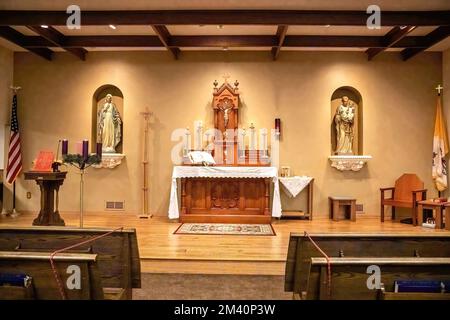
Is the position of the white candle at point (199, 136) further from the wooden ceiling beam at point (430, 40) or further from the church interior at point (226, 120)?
the wooden ceiling beam at point (430, 40)

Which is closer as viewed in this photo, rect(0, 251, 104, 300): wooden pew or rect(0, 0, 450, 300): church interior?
rect(0, 251, 104, 300): wooden pew

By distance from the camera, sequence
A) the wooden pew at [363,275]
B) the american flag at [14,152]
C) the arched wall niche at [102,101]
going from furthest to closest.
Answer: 1. the arched wall niche at [102,101]
2. the american flag at [14,152]
3. the wooden pew at [363,275]

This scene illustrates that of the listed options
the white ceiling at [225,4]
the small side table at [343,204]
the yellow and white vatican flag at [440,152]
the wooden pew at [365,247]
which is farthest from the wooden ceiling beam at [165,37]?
the yellow and white vatican flag at [440,152]

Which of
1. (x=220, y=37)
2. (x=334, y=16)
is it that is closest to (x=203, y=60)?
(x=220, y=37)

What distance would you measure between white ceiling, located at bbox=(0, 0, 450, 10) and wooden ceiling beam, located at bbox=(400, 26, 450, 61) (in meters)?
0.80

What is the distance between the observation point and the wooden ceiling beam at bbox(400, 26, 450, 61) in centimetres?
568

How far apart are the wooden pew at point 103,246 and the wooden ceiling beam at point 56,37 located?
4.20 meters

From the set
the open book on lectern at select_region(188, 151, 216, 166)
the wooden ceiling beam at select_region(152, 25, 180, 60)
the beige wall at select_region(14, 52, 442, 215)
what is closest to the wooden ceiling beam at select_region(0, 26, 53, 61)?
the beige wall at select_region(14, 52, 442, 215)

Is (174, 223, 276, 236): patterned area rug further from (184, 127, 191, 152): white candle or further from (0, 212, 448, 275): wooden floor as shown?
(184, 127, 191, 152): white candle

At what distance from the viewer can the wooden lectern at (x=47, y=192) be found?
5.21 m

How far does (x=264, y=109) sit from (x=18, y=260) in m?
5.55

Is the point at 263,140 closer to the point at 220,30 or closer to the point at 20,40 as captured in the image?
the point at 220,30
